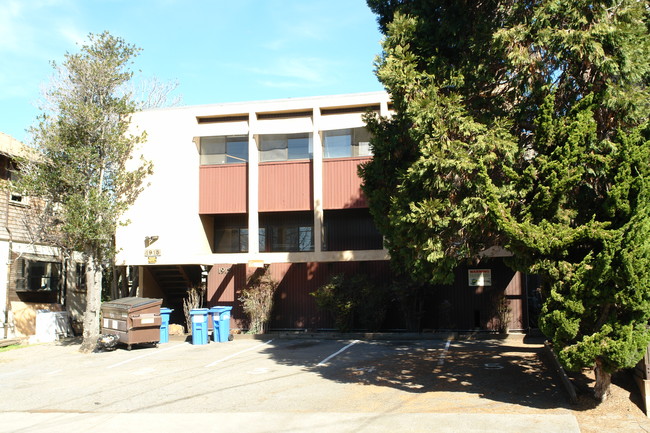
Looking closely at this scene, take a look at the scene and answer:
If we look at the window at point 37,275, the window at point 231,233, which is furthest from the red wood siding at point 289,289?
the window at point 37,275

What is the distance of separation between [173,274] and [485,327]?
38.8ft

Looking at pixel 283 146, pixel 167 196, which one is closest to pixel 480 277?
pixel 283 146

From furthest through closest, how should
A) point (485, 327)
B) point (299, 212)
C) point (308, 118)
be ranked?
point (299, 212) → point (308, 118) → point (485, 327)

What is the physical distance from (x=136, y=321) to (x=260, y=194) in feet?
21.3

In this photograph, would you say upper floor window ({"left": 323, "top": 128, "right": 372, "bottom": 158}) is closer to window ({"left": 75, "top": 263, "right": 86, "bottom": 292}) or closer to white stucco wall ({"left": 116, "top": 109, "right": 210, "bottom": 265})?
white stucco wall ({"left": 116, "top": 109, "right": 210, "bottom": 265})

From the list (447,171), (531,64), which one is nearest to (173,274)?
(447,171)

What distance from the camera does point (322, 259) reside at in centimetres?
1956

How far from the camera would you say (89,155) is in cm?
1798

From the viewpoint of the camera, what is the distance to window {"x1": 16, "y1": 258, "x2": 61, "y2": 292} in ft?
68.0

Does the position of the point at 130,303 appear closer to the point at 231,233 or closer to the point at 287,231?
the point at 231,233

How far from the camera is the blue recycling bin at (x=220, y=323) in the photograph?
60.0 ft

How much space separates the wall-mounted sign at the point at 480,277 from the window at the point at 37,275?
1604 centimetres

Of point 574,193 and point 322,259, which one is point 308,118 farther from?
point 574,193

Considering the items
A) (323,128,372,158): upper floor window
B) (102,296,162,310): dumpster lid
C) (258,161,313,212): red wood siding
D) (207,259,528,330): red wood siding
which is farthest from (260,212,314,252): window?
(102,296,162,310): dumpster lid
